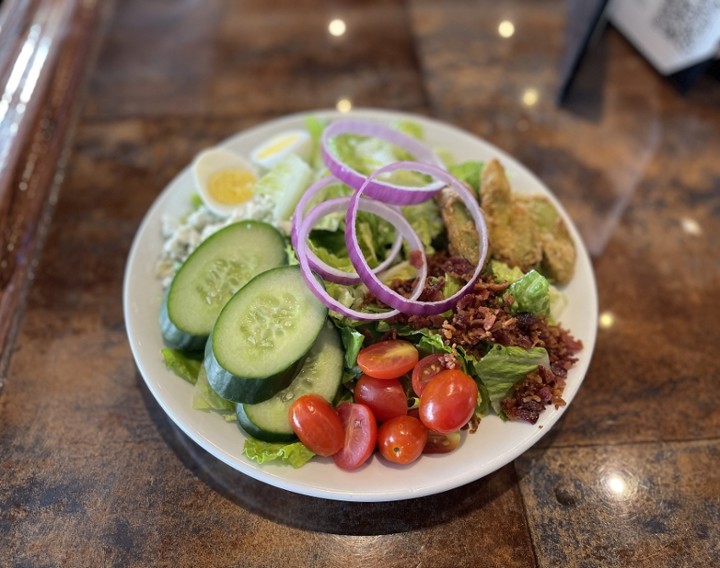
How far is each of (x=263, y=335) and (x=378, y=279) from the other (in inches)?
20.1

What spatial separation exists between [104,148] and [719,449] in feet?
11.3

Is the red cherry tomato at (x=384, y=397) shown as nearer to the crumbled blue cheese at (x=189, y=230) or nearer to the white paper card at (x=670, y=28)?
the crumbled blue cheese at (x=189, y=230)

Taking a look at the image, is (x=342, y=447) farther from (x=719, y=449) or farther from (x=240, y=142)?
(x=240, y=142)

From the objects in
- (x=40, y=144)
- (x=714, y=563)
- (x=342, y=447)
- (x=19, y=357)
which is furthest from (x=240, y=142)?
(x=714, y=563)

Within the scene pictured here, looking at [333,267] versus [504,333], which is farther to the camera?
[333,267]

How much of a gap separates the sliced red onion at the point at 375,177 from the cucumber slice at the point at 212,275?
0.38 meters


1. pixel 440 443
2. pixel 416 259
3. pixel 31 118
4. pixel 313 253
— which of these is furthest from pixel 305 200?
pixel 31 118

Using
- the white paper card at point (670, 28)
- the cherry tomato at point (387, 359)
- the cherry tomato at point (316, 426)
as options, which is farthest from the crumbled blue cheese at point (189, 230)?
the white paper card at point (670, 28)

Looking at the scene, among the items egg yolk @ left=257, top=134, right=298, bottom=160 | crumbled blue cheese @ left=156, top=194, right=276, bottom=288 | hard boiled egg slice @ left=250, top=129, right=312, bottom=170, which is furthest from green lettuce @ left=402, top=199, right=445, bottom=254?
egg yolk @ left=257, top=134, right=298, bottom=160

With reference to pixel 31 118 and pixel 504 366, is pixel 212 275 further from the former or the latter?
pixel 31 118

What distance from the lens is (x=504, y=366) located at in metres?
2.07

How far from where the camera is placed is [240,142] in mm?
3006

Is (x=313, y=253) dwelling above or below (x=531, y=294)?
above

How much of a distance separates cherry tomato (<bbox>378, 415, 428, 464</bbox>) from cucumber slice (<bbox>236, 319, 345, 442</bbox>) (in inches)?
9.5
